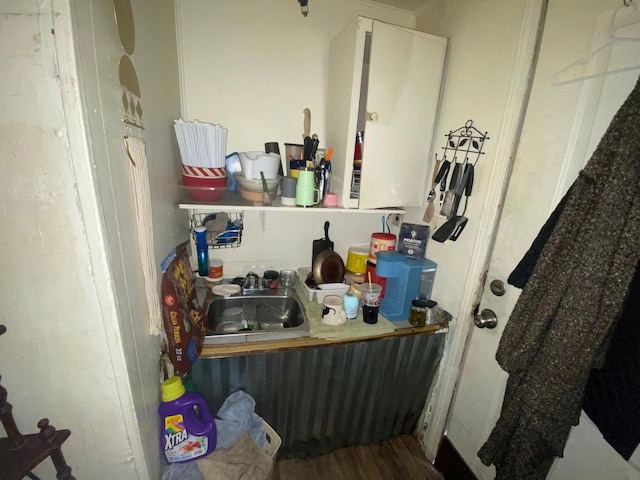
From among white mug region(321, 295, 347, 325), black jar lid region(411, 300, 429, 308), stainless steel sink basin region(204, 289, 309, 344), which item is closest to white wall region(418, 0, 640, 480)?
black jar lid region(411, 300, 429, 308)

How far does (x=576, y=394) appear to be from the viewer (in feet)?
2.24

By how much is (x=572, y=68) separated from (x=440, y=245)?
2.47ft

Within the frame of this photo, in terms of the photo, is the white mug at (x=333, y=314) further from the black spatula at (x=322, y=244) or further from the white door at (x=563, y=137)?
the white door at (x=563, y=137)

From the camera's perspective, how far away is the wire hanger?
0.66m

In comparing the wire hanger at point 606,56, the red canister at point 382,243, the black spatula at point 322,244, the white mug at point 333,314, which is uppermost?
the wire hanger at point 606,56

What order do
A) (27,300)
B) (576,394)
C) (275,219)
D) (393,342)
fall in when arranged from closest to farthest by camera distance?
(27,300) → (576,394) → (393,342) → (275,219)

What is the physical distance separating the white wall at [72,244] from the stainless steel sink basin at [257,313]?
0.62 meters

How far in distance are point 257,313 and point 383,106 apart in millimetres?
1224

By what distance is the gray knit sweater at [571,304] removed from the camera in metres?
0.58

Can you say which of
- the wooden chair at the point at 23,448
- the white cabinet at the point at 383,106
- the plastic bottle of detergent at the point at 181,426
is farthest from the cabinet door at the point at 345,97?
the wooden chair at the point at 23,448

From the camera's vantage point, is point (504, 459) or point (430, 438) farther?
point (430, 438)

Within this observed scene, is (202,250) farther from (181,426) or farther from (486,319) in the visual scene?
(486,319)

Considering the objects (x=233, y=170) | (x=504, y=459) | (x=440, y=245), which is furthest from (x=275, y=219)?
(x=504, y=459)

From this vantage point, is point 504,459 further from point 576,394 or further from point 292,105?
point 292,105
